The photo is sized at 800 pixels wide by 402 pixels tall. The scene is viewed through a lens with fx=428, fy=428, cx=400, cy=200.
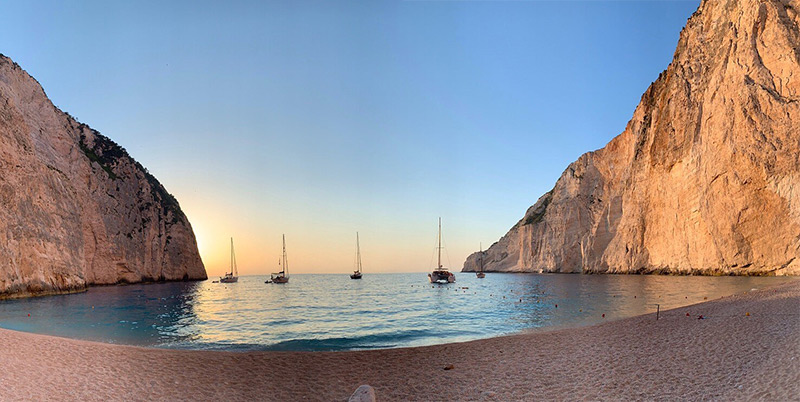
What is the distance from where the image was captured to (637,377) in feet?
23.0

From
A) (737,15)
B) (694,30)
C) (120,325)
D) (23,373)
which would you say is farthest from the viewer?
(694,30)

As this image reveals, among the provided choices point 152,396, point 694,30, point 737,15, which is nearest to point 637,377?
point 152,396

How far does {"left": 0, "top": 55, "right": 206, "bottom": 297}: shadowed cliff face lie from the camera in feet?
99.8

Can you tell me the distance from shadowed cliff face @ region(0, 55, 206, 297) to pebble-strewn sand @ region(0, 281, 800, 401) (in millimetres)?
25776

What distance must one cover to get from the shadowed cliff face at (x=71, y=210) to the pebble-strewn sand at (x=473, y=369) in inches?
1015

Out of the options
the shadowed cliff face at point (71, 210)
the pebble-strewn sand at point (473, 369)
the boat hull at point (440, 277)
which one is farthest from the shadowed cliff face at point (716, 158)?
the shadowed cliff face at point (71, 210)

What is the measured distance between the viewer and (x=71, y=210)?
128 ft

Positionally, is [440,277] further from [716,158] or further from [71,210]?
[71,210]

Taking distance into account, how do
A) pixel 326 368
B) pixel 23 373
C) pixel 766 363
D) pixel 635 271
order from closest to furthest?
pixel 766 363, pixel 23 373, pixel 326 368, pixel 635 271

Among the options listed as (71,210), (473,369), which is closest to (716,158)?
(473,369)

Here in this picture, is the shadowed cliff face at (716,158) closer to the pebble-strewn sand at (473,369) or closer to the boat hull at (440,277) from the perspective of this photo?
the boat hull at (440,277)

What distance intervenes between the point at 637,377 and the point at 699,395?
109 centimetres

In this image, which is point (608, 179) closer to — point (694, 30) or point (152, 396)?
point (694, 30)

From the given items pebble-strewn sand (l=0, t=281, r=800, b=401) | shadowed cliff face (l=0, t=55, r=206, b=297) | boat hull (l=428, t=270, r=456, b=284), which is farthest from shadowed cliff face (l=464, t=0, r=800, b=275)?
shadowed cliff face (l=0, t=55, r=206, b=297)
